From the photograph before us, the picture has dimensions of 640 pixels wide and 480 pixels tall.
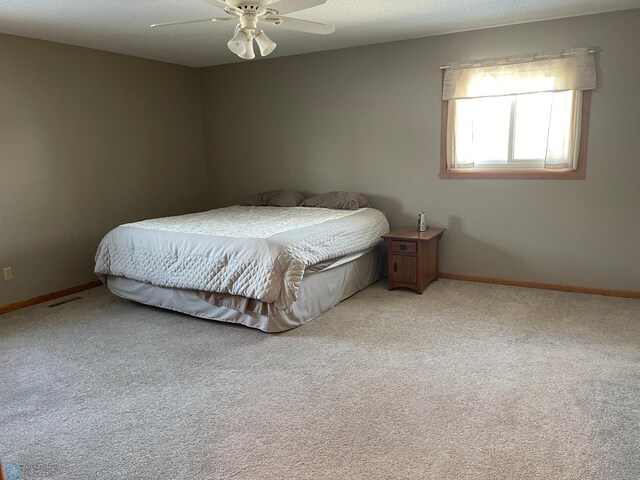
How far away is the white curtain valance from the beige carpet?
1.78 metres

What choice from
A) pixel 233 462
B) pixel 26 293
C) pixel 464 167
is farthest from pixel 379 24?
pixel 26 293

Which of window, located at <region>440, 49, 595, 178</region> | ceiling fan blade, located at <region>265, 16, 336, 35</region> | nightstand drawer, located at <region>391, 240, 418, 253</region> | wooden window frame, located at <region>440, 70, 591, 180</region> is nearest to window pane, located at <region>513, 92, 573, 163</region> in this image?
window, located at <region>440, 49, 595, 178</region>

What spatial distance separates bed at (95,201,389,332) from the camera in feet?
10.8

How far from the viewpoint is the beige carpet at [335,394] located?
2.00m

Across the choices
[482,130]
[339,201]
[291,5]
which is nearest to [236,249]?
[291,5]

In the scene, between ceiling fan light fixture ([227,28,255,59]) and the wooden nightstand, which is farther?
the wooden nightstand

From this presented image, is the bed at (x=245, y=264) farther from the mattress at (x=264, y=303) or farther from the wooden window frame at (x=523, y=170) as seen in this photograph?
the wooden window frame at (x=523, y=170)

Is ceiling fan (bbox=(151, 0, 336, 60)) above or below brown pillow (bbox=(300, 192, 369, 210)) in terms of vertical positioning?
above

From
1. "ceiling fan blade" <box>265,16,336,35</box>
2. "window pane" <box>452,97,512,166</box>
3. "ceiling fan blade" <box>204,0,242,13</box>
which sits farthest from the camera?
"window pane" <box>452,97,512,166</box>

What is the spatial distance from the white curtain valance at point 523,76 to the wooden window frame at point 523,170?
0.38 ft

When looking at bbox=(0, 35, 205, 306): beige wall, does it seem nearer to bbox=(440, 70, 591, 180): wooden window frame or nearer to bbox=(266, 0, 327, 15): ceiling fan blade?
bbox=(266, 0, 327, 15): ceiling fan blade

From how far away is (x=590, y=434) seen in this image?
6.98 ft

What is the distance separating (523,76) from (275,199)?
2614 mm

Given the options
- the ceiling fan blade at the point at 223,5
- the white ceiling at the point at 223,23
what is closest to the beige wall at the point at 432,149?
the white ceiling at the point at 223,23
